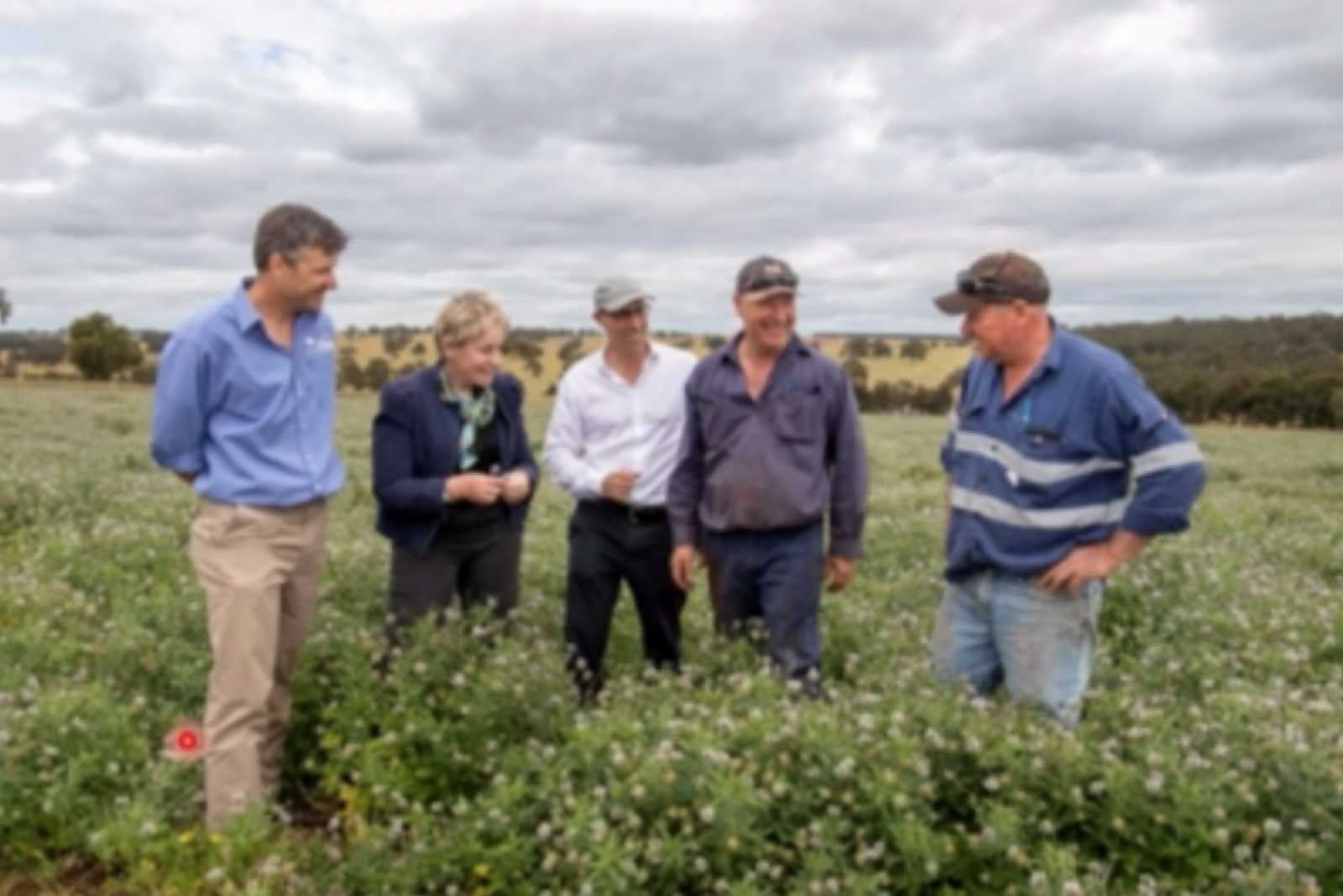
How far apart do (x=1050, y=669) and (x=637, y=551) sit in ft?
7.45

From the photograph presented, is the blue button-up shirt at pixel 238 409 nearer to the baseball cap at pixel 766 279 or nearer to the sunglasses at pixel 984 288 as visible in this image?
the baseball cap at pixel 766 279

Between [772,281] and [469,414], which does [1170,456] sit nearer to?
[772,281]

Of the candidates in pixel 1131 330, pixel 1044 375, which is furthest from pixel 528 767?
pixel 1131 330

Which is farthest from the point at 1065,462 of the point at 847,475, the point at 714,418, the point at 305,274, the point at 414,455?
the point at 305,274

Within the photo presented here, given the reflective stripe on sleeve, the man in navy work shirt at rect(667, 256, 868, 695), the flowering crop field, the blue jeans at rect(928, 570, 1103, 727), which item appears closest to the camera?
the flowering crop field

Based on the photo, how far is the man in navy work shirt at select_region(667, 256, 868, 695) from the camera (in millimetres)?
6137

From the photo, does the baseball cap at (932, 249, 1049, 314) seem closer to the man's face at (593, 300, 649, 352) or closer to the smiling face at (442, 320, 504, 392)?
the man's face at (593, 300, 649, 352)

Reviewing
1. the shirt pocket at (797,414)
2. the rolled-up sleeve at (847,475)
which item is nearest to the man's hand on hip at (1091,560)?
the rolled-up sleeve at (847,475)

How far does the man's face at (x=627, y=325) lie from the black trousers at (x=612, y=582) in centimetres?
85

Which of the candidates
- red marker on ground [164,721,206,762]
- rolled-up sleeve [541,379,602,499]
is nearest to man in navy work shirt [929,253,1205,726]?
rolled-up sleeve [541,379,602,499]

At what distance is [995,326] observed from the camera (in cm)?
517

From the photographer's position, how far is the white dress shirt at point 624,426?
264 inches

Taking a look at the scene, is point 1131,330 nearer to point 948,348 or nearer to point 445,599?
point 948,348

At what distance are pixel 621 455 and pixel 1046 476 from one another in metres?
2.35
